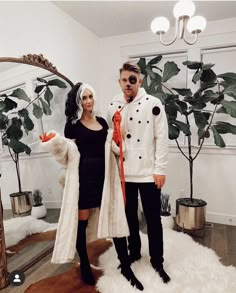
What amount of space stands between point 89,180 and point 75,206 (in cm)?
19

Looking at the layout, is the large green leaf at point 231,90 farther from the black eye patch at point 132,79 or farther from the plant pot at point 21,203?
the plant pot at point 21,203

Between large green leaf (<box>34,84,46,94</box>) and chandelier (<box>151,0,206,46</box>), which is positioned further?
large green leaf (<box>34,84,46,94</box>)

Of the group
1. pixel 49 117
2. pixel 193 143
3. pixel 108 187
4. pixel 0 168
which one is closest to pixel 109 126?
pixel 108 187

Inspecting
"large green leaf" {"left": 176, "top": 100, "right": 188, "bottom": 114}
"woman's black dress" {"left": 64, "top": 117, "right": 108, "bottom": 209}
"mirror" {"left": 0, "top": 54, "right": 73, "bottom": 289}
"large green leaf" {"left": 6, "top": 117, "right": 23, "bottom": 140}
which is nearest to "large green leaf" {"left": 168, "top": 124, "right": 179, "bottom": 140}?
"large green leaf" {"left": 176, "top": 100, "right": 188, "bottom": 114}

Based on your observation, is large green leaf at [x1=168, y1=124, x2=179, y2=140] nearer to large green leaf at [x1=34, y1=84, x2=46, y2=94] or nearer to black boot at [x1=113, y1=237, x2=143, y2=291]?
black boot at [x1=113, y1=237, x2=143, y2=291]

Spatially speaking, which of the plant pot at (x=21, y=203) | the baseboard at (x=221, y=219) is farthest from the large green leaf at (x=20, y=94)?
the baseboard at (x=221, y=219)

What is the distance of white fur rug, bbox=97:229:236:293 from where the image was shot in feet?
5.32

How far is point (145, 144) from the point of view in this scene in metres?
A: 1.66

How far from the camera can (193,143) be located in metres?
2.90

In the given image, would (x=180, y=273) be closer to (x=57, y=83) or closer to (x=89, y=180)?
(x=89, y=180)

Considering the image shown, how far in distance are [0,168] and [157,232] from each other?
1214mm

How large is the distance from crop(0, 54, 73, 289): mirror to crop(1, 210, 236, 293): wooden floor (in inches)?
0.5

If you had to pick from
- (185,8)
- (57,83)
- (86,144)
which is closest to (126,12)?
(185,8)

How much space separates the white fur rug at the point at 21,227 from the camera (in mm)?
1821
